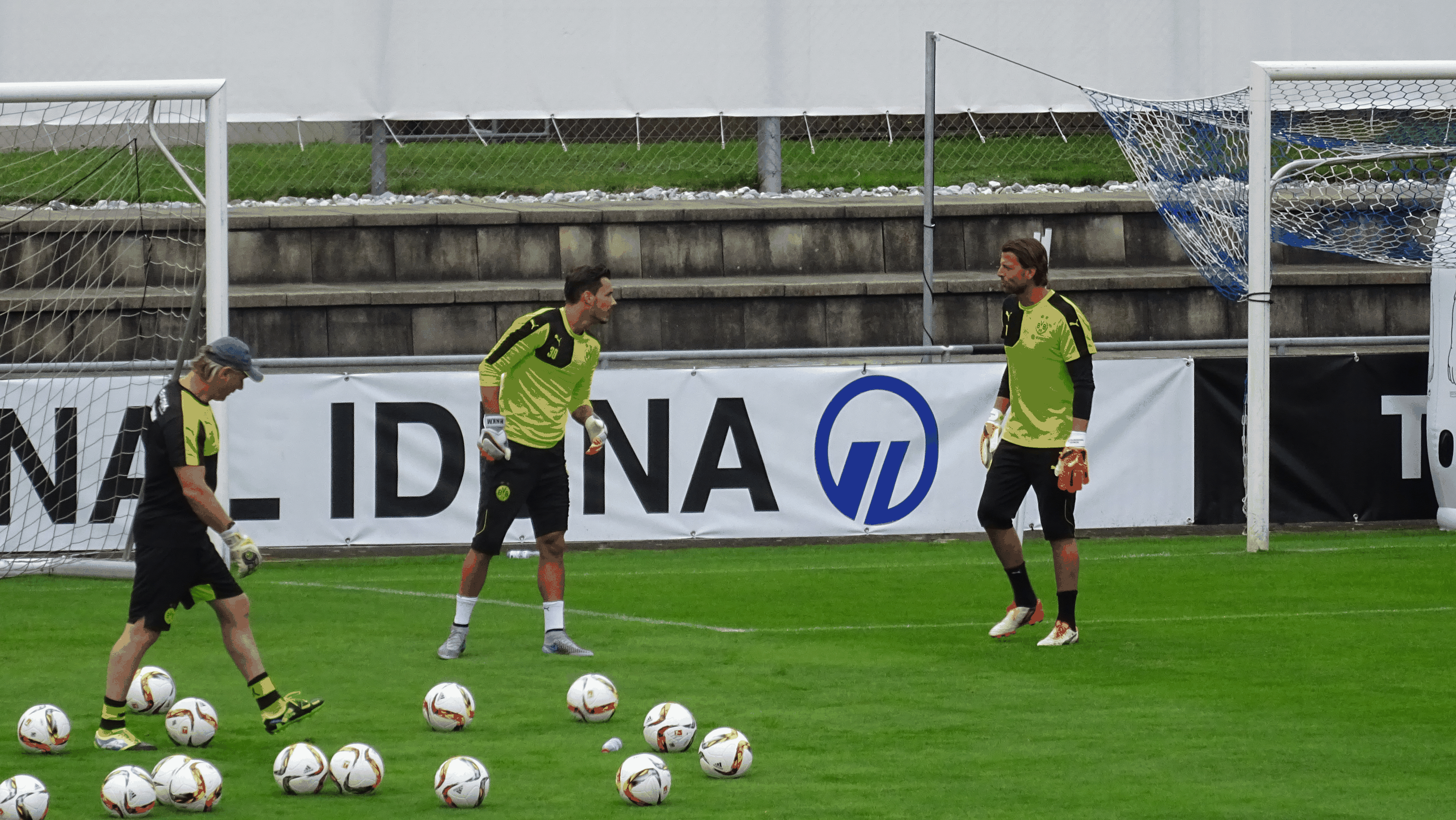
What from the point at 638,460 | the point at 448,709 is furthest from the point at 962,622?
→ the point at 638,460

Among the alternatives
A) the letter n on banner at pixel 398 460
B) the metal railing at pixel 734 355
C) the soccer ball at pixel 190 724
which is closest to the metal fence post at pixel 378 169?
the metal railing at pixel 734 355

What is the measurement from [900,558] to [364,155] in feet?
33.4

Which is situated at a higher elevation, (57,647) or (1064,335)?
(1064,335)

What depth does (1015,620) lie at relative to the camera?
10.4m

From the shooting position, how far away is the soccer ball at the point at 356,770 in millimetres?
6664

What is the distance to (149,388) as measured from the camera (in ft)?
46.2

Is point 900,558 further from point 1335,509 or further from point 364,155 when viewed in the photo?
point 364,155

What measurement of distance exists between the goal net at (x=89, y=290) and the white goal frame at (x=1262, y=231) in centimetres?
783

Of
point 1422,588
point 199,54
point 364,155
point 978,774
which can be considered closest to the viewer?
Result: point 978,774

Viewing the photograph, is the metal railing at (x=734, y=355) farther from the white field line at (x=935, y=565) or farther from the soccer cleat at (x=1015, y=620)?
the soccer cleat at (x=1015, y=620)

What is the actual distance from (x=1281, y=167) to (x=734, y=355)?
6.31 metres

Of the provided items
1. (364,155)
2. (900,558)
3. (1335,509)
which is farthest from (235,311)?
(1335,509)

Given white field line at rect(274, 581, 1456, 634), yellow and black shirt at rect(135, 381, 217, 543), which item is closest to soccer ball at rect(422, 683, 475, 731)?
yellow and black shirt at rect(135, 381, 217, 543)

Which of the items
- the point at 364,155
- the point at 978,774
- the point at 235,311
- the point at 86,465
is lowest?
the point at 978,774
